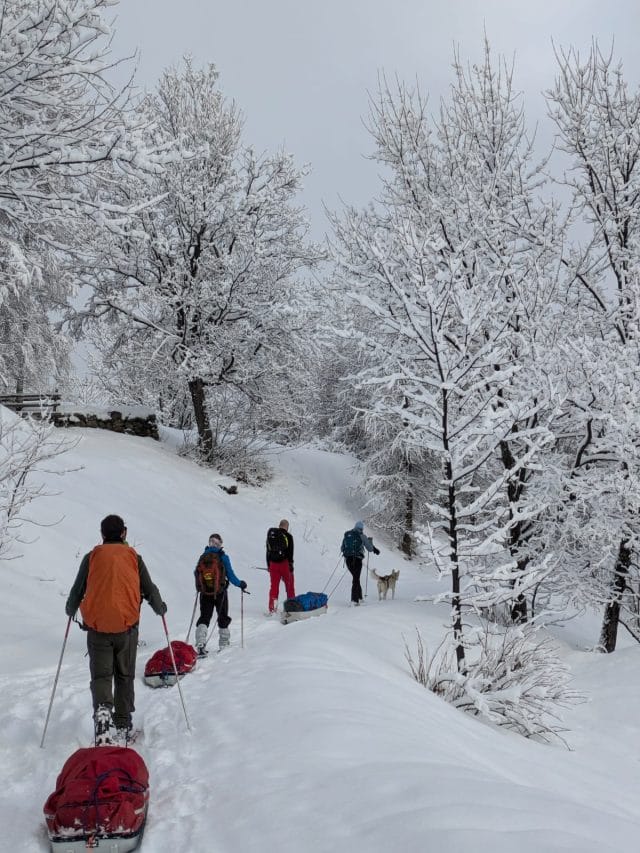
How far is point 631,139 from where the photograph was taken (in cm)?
1113

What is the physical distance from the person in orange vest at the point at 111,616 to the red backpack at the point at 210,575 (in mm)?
2963

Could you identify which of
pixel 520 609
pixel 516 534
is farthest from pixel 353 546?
pixel 520 609

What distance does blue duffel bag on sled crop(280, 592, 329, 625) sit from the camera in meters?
10.8

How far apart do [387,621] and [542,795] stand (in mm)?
6837

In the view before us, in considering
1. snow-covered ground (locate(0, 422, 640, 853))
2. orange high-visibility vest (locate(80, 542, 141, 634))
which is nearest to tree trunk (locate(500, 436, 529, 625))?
snow-covered ground (locate(0, 422, 640, 853))

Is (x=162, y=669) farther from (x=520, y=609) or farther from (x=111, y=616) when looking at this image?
(x=520, y=609)

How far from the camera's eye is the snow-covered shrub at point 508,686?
7.09 m

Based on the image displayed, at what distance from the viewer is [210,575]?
26.4 feet

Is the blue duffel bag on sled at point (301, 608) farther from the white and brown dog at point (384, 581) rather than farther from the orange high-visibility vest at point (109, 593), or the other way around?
the orange high-visibility vest at point (109, 593)

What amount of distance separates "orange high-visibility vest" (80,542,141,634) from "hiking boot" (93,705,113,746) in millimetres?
553

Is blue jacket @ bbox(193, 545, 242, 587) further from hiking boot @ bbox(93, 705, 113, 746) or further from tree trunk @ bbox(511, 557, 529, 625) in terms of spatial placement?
tree trunk @ bbox(511, 557, 529, 625)

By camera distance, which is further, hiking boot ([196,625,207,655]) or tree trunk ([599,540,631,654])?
tree trunk ([599,540,631,654])

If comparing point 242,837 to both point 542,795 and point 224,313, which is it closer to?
point 542,795

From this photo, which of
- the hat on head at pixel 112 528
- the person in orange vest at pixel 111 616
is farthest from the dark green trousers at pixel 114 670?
the hat on head at pixel 112 528
